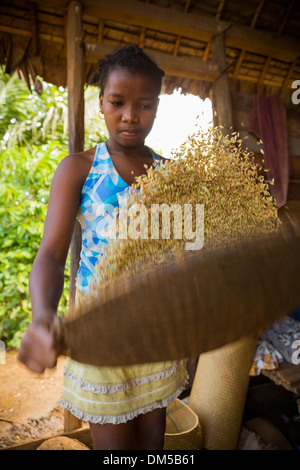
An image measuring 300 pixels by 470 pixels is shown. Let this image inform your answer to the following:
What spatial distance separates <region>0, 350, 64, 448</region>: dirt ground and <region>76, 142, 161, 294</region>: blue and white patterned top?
6.75ft

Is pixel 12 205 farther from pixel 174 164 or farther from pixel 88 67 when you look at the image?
pixel 174 164

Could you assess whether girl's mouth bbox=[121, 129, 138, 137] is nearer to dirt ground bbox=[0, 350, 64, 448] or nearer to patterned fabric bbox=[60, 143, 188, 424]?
patterned fabric bbox=[60, 143, 188, 424]

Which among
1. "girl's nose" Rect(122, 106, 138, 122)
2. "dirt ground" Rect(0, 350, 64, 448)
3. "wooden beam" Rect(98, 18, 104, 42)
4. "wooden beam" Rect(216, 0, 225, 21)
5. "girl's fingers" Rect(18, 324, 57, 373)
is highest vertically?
"wooden beam" Rect(216, 0, 225, 21)

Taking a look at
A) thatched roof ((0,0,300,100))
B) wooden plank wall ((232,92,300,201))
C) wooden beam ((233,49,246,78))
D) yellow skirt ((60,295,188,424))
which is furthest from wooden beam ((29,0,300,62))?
yellow skirt ((60,295,188,424))

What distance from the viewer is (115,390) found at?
3.65ft

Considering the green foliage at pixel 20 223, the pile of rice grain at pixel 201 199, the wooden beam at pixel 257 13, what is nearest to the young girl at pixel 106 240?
the pile of rice grain at pixel 201 199

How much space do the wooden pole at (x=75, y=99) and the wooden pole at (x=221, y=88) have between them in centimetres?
136

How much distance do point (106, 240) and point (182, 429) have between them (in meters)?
1.93

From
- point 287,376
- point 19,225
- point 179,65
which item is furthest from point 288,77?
point 19,225

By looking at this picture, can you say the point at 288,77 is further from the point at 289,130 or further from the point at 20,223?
the point at 20,223

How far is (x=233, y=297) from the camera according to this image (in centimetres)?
64

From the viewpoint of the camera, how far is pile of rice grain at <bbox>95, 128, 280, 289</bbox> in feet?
3.04

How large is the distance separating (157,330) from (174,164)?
0.58 m

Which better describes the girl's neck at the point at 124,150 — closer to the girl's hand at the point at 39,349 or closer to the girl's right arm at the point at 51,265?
the girl's right arm at the point at 51,265
